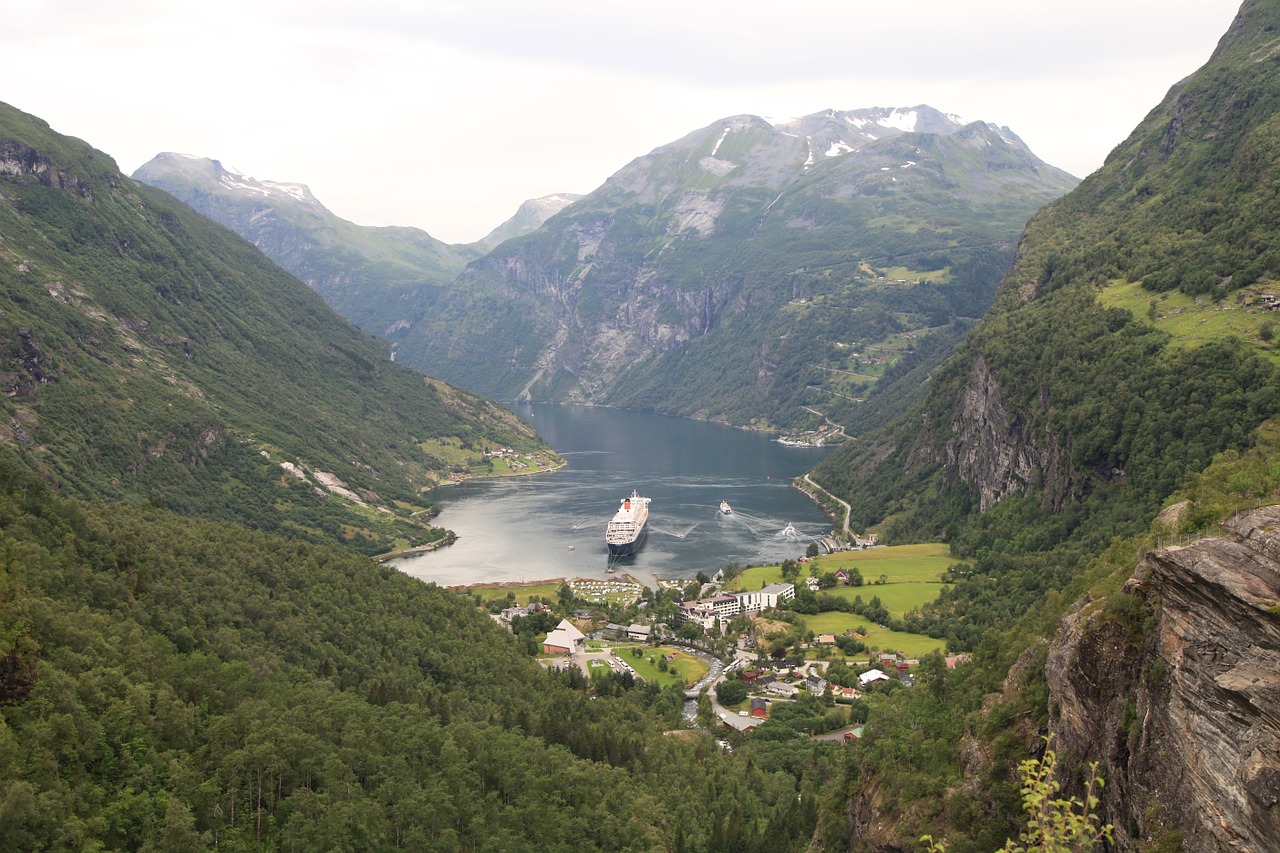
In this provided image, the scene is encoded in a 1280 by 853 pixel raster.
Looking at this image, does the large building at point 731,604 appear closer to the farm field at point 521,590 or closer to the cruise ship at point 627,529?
the farm field at point 521,590

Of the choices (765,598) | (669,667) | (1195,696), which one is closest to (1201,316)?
(765,598)

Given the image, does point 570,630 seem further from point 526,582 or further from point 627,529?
point 627,529

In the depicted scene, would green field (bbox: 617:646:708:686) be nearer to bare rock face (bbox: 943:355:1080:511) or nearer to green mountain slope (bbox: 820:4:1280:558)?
green mountain slope (bbox: 820:4:1280:558)

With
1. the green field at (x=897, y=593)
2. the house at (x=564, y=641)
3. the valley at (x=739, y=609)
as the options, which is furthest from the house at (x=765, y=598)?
the house at (x=564, y=641)

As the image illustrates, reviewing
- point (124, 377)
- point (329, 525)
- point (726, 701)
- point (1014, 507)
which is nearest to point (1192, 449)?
point (1014, 507)

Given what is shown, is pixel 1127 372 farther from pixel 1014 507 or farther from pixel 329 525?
pixel 329 525
